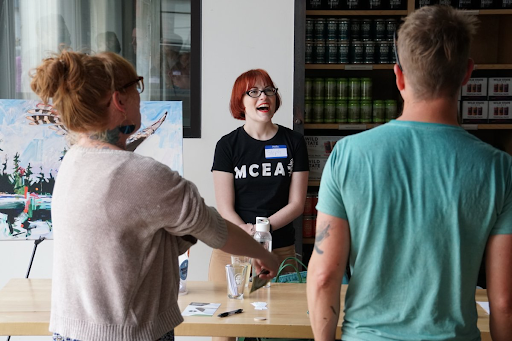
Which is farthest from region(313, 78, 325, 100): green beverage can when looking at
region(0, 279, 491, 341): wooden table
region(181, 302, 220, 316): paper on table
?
region(181, 302, 220, 316): paper on table

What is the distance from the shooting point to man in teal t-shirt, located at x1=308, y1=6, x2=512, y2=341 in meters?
1.16

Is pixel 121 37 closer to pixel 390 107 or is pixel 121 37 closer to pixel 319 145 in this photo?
pixel 319 145

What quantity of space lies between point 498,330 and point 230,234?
652 mm

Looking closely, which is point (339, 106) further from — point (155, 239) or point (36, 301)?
point (155, 239)

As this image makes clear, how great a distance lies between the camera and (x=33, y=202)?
321 cm

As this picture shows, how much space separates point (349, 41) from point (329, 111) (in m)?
0.54

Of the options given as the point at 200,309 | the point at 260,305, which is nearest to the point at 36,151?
the point at 200,309

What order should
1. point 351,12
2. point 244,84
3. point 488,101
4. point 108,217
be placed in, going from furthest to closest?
point 488,101
point 351,12
point 244,84
point 108,217

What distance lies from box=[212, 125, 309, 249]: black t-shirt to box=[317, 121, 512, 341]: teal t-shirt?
5.63 feet

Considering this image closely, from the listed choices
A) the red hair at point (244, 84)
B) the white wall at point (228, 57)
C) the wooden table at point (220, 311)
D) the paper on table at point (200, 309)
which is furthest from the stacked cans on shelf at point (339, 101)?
the paper on table at point (200, 309)

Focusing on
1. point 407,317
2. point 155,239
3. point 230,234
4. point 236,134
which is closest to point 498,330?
point 407,317

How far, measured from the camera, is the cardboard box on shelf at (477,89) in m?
4.39

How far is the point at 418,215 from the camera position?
1160 mm

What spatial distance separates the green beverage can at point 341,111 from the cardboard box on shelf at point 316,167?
0.31m
